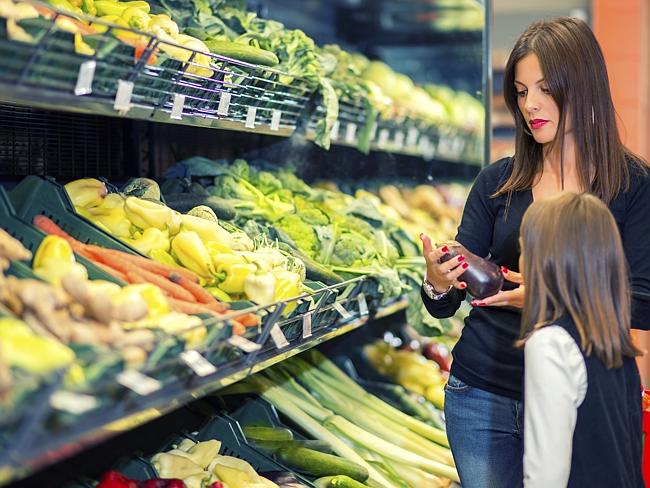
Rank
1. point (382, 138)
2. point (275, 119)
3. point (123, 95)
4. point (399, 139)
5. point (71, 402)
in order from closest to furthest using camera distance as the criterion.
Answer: point (71, 402)
point (123, 95)
point (275, 119)
point (382, 138)
point (399, 139)

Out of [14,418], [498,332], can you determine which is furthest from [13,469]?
[498,332]

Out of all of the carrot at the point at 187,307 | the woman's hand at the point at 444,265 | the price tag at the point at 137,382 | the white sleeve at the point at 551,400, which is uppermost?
the woman's hand at the point at 444,265

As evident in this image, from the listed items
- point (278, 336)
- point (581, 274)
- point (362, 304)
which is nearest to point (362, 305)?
point (362, 304)

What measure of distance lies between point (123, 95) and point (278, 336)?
2.10ft

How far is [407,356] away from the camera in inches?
155

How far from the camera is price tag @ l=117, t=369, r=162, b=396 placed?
1.42 meters

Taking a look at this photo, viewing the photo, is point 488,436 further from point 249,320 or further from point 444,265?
point 249,320

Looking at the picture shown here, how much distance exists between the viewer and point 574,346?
5.90 ft

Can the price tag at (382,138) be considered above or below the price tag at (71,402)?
above

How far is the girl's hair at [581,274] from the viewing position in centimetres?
181

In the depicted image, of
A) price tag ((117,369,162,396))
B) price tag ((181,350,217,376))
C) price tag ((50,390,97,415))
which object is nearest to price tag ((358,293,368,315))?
price tag ((181,350,217,376))

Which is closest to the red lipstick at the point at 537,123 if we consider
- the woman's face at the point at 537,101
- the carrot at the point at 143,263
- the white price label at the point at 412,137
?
the woman's face at the point at 537,101

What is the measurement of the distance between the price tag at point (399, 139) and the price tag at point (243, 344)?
1.85m

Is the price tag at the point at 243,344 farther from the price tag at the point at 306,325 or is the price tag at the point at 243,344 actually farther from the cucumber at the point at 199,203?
the cucumber at the point at 199,203
